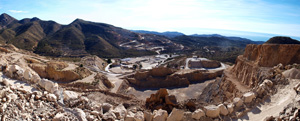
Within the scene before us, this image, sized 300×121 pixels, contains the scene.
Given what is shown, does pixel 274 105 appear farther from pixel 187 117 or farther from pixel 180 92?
pixel 180 92

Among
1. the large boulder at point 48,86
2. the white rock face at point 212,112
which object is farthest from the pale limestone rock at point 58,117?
the white rock face at point 212,112

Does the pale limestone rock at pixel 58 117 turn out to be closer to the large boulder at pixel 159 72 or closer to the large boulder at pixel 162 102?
the large boulder at pixel 162 102

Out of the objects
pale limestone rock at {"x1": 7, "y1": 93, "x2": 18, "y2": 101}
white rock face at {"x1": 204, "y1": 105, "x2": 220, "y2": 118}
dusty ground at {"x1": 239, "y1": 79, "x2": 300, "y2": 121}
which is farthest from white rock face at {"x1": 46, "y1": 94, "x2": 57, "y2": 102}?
dusty ground at {"x1": 239, "y1": 79, "x2": 300, "y2": 121}

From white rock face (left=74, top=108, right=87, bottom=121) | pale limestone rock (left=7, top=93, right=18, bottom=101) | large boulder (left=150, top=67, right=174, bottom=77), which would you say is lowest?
large boulder (left=150, top=67, right=174, bottom=77)

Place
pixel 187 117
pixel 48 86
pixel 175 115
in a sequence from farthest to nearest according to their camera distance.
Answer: pixel 48 86 → pixel 187 117 → pixel 175 115

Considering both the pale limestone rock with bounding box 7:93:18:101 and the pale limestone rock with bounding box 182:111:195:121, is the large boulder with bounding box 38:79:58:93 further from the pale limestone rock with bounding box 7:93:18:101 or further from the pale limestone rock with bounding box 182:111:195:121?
the pale limestone rock with bounding box 182:111:195:121

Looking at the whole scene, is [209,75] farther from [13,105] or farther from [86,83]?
[13,105]

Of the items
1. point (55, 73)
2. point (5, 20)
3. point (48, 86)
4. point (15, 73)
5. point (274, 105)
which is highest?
point (5, 20)

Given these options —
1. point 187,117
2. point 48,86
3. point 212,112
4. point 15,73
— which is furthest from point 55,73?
point 212,112

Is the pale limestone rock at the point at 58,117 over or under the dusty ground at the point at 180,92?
over

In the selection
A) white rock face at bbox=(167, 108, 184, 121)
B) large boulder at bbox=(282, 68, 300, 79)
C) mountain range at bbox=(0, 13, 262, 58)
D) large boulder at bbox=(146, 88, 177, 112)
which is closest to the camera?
white rock face at bbox=(167, 108, 184, 121)

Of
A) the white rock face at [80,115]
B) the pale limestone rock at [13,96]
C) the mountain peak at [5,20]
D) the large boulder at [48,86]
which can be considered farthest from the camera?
the mountain peak at [5,20]
